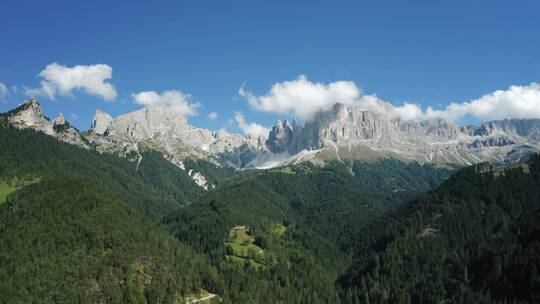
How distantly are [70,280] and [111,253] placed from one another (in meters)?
21.0

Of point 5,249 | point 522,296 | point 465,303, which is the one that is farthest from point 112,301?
point 522,296

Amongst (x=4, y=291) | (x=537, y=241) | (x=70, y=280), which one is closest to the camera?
(x=4, y=291)

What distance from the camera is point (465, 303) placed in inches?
7313

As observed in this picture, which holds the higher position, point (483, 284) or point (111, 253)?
point (111, 253)

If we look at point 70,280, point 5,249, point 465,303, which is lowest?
point 465,303

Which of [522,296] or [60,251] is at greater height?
[60,251]

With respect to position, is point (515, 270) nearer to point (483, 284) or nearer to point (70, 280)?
point (483, 284)

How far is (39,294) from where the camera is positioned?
17250cm

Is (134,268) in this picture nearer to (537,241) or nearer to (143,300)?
(143,300)

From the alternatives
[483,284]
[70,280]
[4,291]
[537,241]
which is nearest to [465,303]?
[483,284]

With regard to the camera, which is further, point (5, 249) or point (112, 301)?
point (5, 249)

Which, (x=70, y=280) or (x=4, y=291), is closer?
(x=4, y=291)

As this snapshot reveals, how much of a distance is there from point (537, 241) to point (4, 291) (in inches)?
7193

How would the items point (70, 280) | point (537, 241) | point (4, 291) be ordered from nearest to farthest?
1. point (4, 291)
2. point (70, 280)
3. point (537, 241)
